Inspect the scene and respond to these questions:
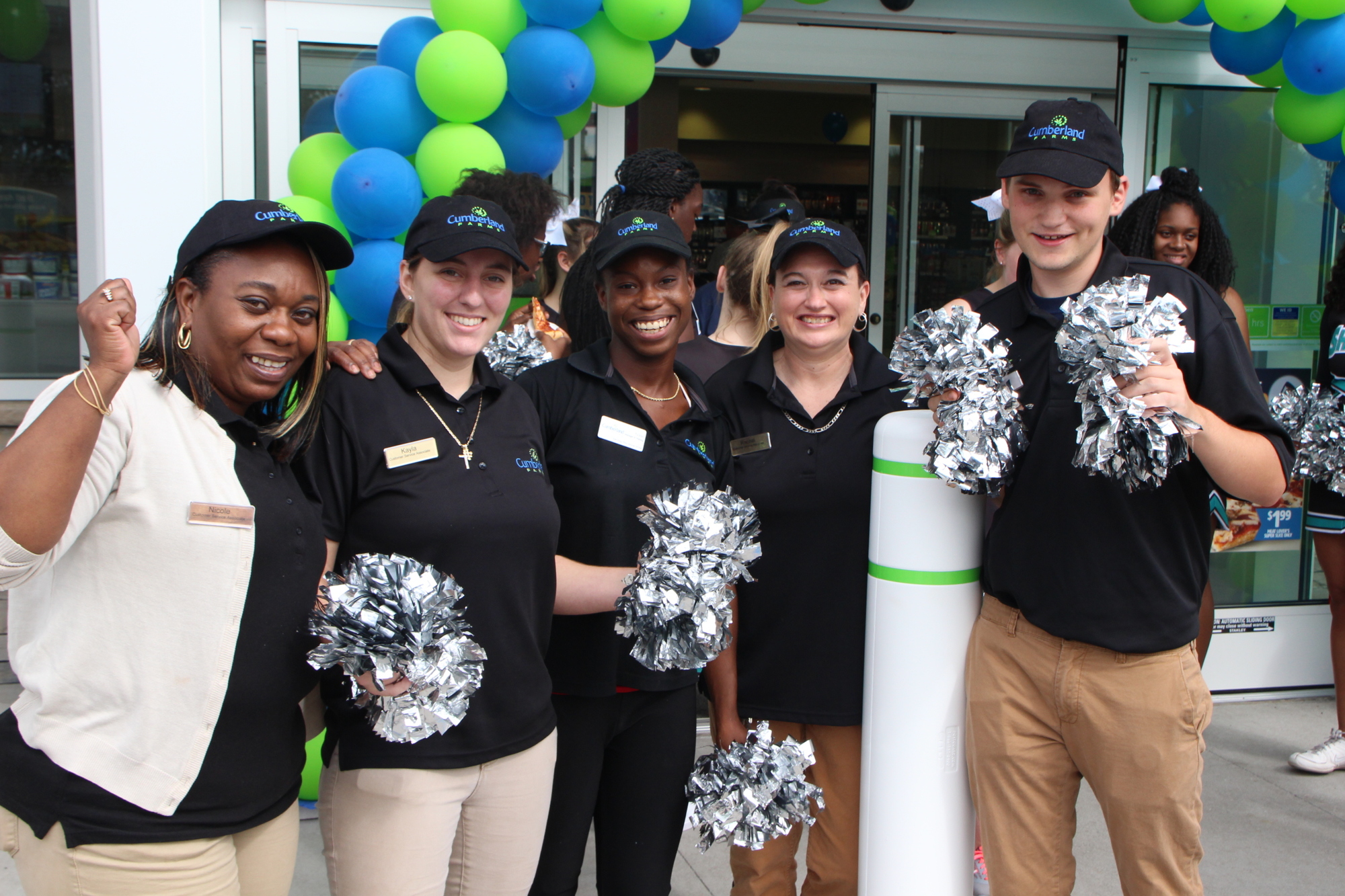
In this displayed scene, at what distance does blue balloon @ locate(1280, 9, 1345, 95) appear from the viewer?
3.71m

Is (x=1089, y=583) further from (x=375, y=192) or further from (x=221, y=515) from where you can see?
(x=375, y=192)

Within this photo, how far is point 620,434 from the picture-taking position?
7.55 ft

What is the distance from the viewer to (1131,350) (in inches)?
70.7

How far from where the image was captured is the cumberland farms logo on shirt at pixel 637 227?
7.73ft

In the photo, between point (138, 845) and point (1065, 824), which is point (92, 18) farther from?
point (1065, 824)

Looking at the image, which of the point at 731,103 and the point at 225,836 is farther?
the point at 731,103

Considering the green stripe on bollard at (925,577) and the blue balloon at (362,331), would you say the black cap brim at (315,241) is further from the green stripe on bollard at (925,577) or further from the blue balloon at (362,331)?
the blue balloon at (362,331)

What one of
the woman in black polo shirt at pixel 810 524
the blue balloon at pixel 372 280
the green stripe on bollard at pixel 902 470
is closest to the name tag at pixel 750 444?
the woman in black polo shirt at pixel 810 524

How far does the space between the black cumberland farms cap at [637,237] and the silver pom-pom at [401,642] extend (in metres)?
0.86

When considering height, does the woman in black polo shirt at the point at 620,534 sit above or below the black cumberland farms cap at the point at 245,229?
below

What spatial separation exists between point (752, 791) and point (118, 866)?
Result: 1249 mm

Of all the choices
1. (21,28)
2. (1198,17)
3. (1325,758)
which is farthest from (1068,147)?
(21,28)

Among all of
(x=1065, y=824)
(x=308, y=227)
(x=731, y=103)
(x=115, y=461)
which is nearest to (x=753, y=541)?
(x=1065, y=824)

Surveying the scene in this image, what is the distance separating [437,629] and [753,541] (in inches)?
28.5
